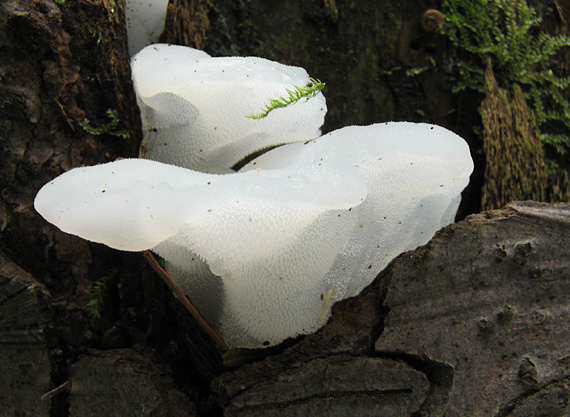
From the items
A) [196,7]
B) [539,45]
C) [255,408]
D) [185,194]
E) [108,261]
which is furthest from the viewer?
[539,45]

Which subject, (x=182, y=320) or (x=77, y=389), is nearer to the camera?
(x=77, y=389)

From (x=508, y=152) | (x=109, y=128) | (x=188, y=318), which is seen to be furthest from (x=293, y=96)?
(x=508, y=152)

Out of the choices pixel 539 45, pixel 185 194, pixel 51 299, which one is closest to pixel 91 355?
pixel 51 299

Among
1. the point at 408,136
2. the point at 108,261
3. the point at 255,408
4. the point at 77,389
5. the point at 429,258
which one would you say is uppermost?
the point at 408,136

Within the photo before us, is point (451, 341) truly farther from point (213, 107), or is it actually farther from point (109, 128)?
point (109, 128)

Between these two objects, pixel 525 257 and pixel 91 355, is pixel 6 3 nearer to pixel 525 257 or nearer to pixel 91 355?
pixel 91 355

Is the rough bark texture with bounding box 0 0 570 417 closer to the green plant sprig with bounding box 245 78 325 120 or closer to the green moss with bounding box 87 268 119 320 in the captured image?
the green moss with bounding box 87 268 119 320

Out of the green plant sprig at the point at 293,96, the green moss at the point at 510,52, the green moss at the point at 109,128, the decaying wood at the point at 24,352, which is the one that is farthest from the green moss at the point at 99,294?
the green moss at the point at 510,52
